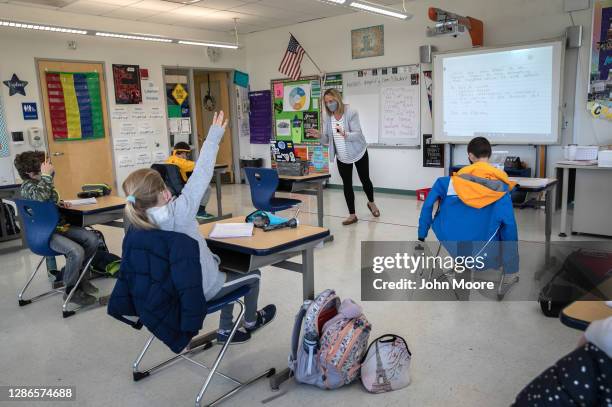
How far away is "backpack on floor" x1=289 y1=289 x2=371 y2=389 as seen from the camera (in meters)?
2.26

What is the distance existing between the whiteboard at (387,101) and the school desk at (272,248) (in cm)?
529

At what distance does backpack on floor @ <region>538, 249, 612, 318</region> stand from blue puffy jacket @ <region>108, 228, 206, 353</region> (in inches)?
87.5

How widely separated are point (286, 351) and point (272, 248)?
79 cm

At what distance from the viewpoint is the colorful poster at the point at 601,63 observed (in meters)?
5.42

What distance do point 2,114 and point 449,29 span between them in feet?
19.8

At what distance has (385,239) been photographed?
503 centimetres

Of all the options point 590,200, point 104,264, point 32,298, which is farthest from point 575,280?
point 32,298

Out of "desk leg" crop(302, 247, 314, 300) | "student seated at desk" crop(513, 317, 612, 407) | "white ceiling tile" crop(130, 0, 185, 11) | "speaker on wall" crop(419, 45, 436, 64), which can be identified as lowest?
"desk leg" crop(302, 247, 314, 300)

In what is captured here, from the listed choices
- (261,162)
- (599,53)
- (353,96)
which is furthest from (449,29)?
(261,162)

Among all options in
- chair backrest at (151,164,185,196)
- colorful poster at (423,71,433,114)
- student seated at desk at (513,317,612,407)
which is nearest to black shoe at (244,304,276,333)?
student seated at desk at (513,317,612,407)

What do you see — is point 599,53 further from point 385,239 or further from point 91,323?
point 91,323

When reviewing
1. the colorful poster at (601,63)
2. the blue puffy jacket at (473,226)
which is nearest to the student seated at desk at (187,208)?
the blue puffy jacket at (473,226)
